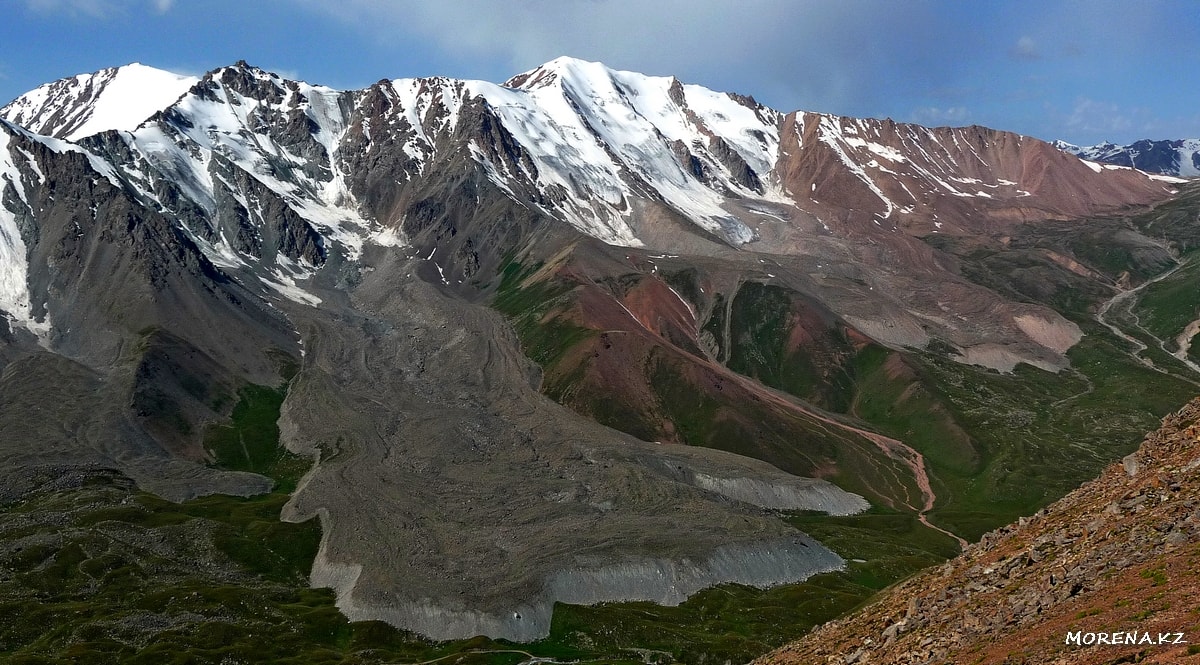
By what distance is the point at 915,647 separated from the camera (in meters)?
46.6

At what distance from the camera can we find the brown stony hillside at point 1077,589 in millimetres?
36062

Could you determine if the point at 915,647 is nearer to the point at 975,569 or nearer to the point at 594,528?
the point at 975,569

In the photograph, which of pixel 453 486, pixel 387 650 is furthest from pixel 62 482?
pixel 387 650

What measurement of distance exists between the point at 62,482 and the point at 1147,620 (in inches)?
8114

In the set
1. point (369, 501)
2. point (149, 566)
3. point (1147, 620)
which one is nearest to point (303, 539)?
point (369, 501)

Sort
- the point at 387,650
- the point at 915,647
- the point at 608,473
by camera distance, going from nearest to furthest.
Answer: the point at 915,647 → the point at 387,650 → the point at 608,473

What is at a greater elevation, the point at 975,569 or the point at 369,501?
the point at 369,501

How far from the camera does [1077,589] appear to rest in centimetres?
4281

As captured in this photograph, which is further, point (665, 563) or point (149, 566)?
point (665, 563)

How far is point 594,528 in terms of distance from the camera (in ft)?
541

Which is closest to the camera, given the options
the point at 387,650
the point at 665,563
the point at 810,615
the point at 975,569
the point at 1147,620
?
the point at 1147,620


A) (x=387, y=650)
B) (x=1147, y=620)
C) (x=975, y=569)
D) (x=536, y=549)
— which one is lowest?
(x=387, y=650)

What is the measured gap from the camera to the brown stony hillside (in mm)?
36062

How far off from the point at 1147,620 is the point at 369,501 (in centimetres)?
16208
